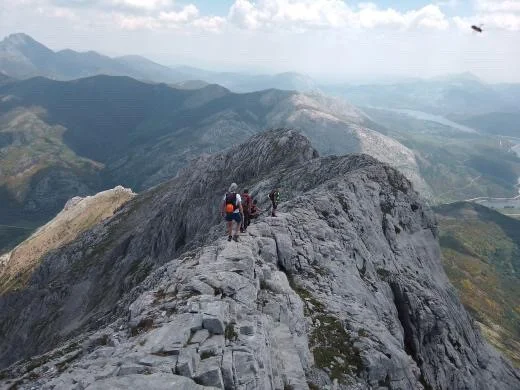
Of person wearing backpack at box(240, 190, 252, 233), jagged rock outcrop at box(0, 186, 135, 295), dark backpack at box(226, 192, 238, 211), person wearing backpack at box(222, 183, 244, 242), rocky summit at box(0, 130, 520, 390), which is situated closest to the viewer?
rocky summit at box(0, 130, 520, 390)

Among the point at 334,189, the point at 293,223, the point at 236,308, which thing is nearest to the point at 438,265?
the point at 334,189

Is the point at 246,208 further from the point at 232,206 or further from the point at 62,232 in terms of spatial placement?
the point at 62,232

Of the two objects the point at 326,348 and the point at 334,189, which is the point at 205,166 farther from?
the point at 326,348

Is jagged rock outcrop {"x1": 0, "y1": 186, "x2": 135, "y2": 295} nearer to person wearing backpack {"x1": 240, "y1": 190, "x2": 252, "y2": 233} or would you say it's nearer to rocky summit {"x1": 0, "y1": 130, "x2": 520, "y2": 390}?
rocky summit {"x1": 0, "y1": 130, "x2": 520, "y2": 390}

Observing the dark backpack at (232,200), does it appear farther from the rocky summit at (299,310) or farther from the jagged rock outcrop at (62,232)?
the jagged rock outcrop at (62,232)

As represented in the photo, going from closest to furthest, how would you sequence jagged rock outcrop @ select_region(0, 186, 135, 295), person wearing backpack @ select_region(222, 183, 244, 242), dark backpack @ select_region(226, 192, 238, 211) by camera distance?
1. person wearing backpack @ select_region(222, 183, 244, 242)
2. dark backpack @ select_region(226, 192, 238, 211)
3. jagged rock outcrop @ select_region(0, 186, 135, 295)

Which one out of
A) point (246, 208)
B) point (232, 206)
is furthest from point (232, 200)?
point (246, 208)

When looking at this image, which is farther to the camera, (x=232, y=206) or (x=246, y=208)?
(x=246, y=208)

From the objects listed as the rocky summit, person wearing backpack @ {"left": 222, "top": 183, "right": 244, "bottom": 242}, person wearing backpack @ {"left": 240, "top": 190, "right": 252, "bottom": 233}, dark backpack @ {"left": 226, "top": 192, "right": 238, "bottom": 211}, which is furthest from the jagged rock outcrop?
dark backpack @ {"left": 226, "top": 192, "right": 238, "bottom": 211}
